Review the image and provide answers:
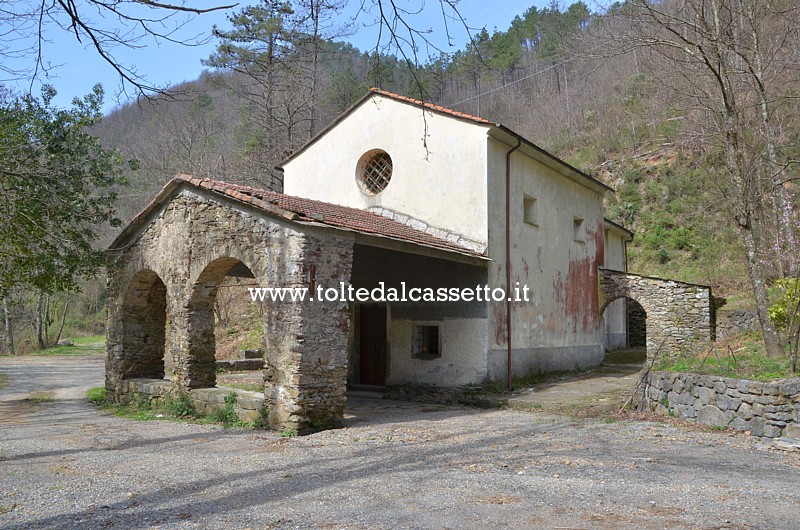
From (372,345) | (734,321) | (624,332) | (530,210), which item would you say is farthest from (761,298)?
(624,332)

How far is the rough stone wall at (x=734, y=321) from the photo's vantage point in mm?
15383

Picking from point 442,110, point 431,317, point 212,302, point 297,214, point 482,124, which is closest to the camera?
point 297,214

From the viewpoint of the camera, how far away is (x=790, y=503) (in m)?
4.85

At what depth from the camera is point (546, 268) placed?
1373 centimetres

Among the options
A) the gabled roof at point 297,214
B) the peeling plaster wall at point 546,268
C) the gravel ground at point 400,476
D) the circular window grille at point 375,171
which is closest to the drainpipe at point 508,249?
the peeling plaster wall at point 546,268

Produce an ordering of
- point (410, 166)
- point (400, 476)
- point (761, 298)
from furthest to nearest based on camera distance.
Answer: point (410, 166), point (761, 298), point (400, 476)

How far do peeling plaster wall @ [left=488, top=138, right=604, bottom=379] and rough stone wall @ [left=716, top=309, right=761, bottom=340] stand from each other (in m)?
3.10

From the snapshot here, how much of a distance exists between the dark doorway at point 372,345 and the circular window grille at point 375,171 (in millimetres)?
2720

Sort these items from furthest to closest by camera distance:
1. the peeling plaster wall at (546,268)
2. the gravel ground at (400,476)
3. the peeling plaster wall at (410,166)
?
the peeling plaster wall at (546,268) → the peeling plaster wall at (410,166) → the gravel ground at (400,476)

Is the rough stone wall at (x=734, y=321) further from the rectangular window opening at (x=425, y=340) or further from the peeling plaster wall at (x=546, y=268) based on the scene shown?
the rectangular window opening at (x=425, y=340)

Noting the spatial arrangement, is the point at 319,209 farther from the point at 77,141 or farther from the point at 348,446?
the point at 77,141

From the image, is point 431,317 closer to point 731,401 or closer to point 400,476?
point 731,401

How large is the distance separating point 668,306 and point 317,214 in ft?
37.5

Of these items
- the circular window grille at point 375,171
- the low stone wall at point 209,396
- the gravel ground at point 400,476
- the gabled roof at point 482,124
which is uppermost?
the gabled roof at point 482,124
